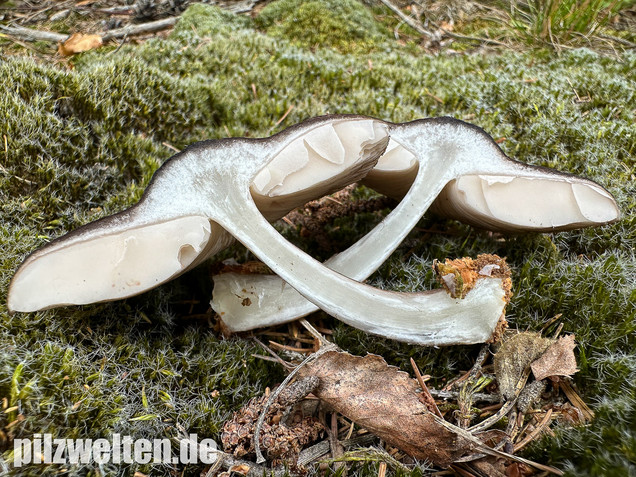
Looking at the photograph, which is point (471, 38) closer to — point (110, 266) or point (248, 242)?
point (248, 242)

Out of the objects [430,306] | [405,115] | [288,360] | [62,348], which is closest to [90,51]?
[405,115]

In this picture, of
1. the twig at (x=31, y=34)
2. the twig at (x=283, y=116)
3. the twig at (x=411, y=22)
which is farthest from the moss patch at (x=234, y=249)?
the twig at (x=411, y=22)

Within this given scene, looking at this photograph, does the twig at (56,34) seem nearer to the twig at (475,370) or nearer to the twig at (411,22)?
the twig at (411,22)

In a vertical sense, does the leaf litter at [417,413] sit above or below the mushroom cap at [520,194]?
below

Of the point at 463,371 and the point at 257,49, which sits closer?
the point at 463,371

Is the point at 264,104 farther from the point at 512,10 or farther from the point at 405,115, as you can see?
the point at 512,10

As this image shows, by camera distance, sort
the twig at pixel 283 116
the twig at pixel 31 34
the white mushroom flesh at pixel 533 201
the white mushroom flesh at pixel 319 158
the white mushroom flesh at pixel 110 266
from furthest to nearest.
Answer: the twig at pixel 31 34, the twig at pixel 283 116, the white mushroom flesh at pixel 533 201, the white mushroom flesh at pixel 319 158, the white mushroom flesh at pixel 110 266

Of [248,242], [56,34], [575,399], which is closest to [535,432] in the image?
[575,399]

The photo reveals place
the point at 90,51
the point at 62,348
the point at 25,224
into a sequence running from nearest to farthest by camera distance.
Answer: the point at 62,348 → the point at 25,224 → the point at 90,51
